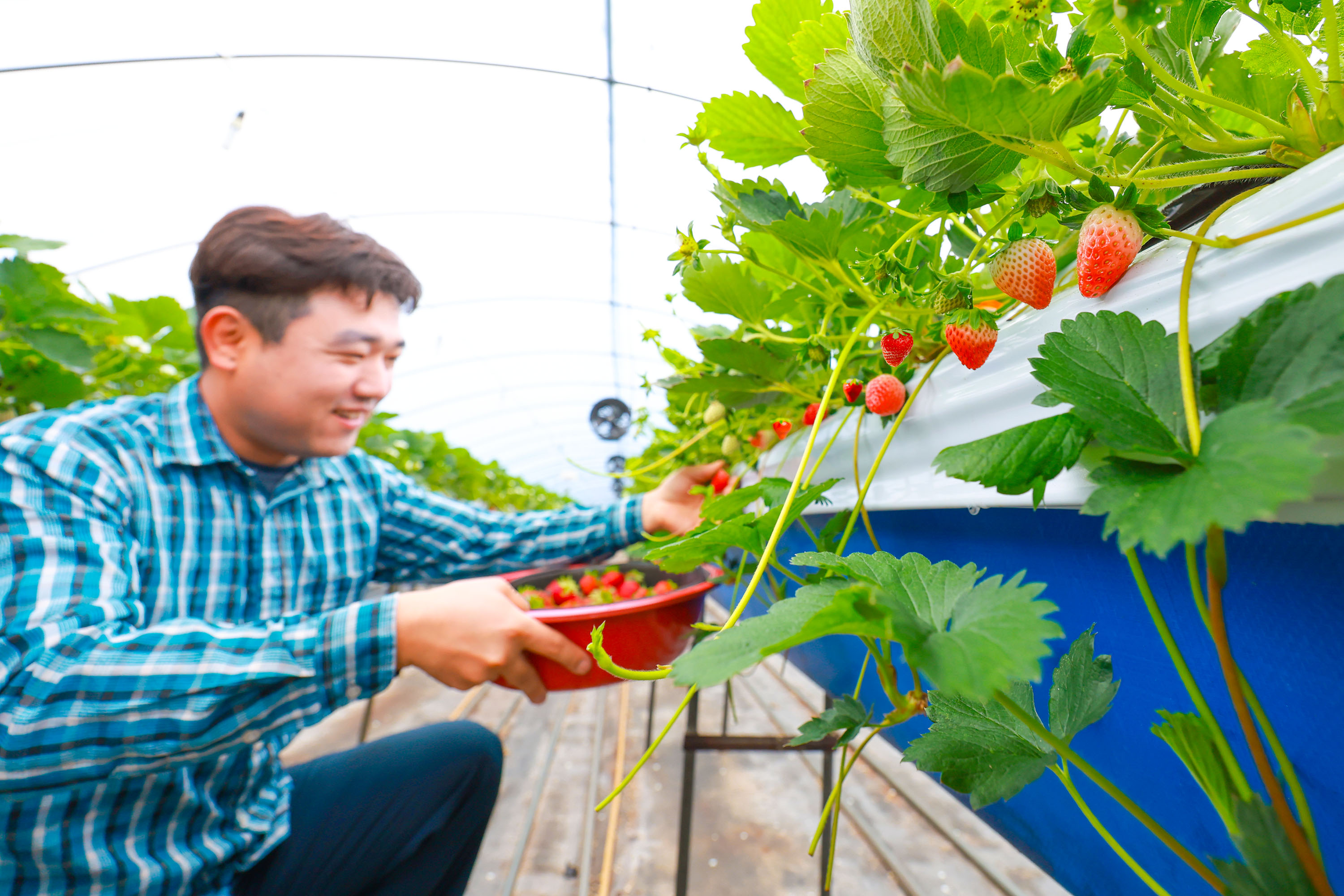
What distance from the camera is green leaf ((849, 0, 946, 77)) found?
0.55 feet

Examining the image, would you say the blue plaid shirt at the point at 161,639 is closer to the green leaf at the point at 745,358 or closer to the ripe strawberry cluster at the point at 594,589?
the ripe strawberry cluster at the point at 594,589

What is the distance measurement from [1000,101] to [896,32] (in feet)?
0.12

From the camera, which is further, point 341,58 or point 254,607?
point 341,58

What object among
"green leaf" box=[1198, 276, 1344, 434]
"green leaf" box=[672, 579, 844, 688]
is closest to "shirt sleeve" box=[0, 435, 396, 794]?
"green leaf" box=[672, 579, 844, 688]

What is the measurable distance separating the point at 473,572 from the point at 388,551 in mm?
168

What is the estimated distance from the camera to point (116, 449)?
2.51 ft

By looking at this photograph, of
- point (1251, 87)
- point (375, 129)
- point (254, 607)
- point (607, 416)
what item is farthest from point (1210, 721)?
point (375, 129)

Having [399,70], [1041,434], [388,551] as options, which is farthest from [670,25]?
[1041,434]

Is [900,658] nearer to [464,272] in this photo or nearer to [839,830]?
[839,830]

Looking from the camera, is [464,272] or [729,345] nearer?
[729,345]

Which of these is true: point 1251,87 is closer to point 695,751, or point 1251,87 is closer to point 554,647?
point 554,647

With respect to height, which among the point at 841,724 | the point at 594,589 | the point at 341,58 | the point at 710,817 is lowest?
the point at 710,817

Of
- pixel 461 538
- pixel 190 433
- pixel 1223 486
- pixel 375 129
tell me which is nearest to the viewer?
pixel 1223 486

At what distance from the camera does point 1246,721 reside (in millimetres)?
147
